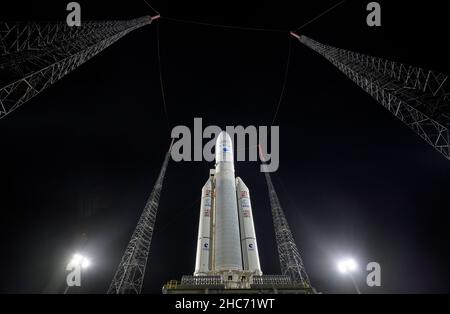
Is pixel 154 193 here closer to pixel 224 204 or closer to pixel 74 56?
pixel 224 204

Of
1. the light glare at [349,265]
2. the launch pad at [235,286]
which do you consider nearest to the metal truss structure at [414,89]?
the light glare at [349,265]

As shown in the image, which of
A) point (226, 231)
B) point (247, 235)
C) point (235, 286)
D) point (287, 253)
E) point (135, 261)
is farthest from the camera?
point (287, 253)

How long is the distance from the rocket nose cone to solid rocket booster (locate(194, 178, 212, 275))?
545 centimetres

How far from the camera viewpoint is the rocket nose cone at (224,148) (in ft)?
154

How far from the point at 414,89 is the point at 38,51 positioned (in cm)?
3736

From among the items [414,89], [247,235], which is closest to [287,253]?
[247,235]

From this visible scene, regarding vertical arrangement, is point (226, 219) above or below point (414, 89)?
below

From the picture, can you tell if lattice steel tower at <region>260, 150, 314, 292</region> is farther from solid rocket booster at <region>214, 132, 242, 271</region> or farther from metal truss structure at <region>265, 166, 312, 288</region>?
solid rocket booster at <region>214, 132, 242, 271</region>

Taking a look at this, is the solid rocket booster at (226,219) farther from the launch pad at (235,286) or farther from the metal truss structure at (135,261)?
the metal truss structure at (135,261)

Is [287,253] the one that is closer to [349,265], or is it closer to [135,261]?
[349,265]

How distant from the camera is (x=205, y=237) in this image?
3919cm

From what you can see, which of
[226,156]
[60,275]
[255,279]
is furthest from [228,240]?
[60,275]

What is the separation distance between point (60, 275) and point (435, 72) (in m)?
46.6

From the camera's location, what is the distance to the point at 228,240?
3525 cm
